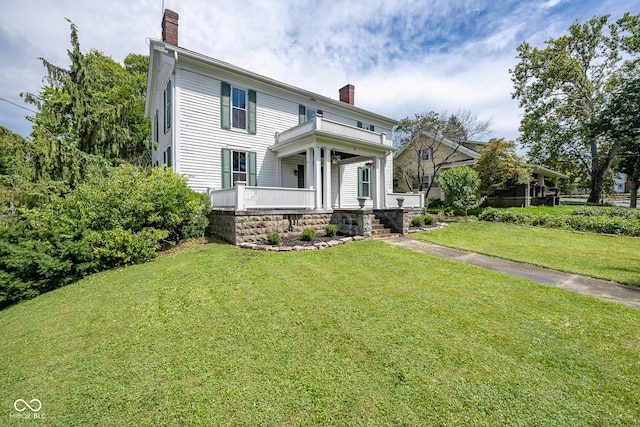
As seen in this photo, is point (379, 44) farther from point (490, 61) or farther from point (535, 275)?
point (535, 275)

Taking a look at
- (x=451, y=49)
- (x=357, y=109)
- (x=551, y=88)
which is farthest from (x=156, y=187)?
(x=551, y=88)

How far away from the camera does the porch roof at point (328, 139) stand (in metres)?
10.2

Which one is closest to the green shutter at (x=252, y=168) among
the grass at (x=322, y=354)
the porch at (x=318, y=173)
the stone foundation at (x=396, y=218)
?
the porch at (x=318, y=173)

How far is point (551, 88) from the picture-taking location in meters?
23.0

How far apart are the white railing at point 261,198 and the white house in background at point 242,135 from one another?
32 mm

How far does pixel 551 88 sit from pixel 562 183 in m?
16.6

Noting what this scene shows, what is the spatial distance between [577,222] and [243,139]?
602 inches

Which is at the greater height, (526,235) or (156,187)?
(156,187)

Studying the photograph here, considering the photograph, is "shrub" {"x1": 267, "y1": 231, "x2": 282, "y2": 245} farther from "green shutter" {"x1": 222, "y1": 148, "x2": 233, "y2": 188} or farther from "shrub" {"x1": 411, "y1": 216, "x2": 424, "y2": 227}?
"shrub" {"x1": 411, "y1": 216, "x2": 424, "y2": 227}

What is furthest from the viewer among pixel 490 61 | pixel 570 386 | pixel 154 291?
pixel 490 61

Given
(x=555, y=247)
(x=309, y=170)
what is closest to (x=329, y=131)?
(x=309, y=170)

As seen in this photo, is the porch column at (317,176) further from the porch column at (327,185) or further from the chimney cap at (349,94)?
the chimney cap at (349,94)

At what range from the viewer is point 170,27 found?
1112 cm

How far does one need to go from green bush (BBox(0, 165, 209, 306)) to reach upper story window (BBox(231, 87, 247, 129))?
4211 mm
